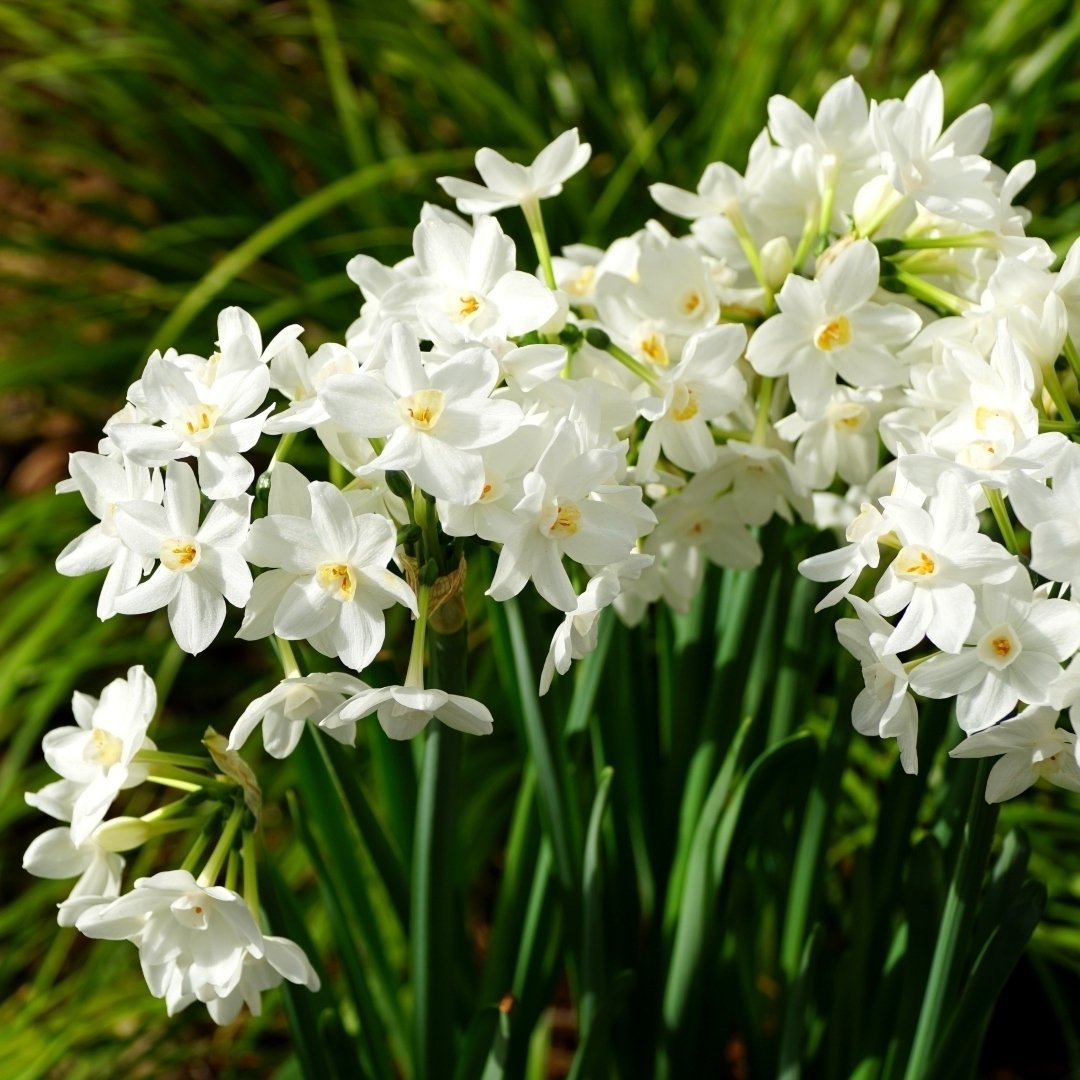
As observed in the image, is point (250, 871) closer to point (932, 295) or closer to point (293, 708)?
point (293, 708)

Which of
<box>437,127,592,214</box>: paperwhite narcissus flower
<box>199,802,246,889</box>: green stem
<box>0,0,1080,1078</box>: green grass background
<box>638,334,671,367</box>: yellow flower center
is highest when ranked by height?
<box>0,0,1080,1078</box>: green grass background

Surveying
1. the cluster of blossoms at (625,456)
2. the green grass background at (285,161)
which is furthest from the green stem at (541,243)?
the green grass background at (285,161)

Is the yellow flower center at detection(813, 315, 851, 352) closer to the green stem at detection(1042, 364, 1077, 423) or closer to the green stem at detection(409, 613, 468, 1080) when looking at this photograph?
the green stem at detection(1042, 364, 1077, 423)

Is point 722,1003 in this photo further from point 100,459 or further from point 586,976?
point 100,459

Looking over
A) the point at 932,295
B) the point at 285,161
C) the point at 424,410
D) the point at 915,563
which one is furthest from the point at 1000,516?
the point at 285,161

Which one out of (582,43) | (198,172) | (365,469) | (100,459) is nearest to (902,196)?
(365,469)

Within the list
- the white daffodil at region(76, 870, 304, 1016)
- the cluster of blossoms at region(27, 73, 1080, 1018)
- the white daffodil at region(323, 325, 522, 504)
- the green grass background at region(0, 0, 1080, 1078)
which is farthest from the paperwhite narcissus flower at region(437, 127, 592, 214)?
the green grass background at region(0, 0, 1080, 1078)
